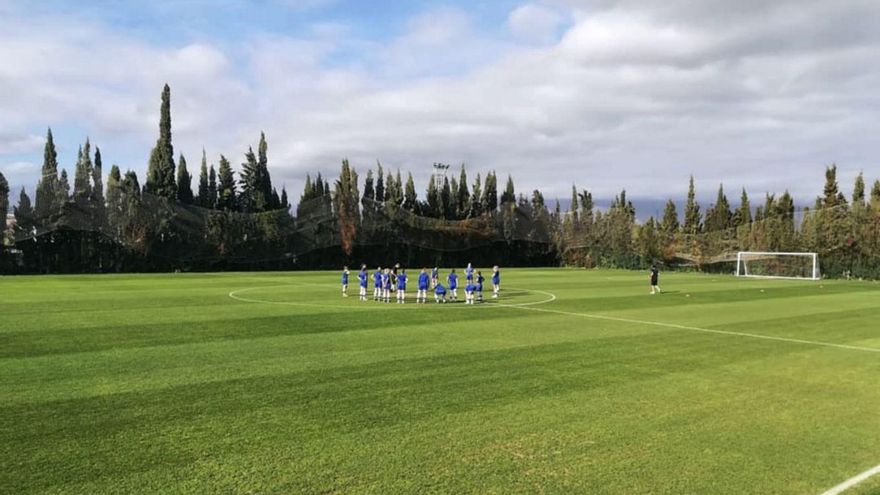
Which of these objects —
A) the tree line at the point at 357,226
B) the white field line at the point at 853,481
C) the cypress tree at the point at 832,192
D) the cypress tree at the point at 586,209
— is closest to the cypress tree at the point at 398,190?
the tree line at the point at 357,226

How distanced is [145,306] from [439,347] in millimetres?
13225

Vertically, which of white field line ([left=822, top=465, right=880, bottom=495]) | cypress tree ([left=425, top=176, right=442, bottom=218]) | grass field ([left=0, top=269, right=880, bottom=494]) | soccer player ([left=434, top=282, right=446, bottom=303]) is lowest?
white field line ([left=822, top=465, right=880, bottom=495])

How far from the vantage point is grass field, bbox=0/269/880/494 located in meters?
7.13

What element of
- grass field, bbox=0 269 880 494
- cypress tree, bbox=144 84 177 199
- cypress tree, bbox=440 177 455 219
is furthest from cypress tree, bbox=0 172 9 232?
cypress tree, bbox=440 177 455 219

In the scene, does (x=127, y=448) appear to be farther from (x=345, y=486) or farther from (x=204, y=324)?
(x=204, y=324)

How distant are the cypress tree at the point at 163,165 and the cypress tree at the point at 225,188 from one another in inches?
259

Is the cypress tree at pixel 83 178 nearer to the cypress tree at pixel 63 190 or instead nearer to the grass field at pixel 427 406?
the cypress tree at pixel 63 190

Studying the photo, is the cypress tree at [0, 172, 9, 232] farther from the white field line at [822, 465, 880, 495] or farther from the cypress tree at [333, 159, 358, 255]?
the white field line at [822, 465, 880, 495]

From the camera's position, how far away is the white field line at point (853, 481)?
22.8 feet

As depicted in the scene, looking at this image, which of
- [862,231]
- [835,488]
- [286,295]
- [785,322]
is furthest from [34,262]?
[862,231]

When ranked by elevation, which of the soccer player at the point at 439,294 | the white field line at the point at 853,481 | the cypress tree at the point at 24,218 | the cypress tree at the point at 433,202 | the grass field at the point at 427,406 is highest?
the cypress tree at the point at 433,202

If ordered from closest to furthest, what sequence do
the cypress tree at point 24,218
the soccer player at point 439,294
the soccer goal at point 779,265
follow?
the soccer player at point 439,294, the cypress tree at point 24,218, the soccer goal at point 779,265

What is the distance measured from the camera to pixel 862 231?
187 ft

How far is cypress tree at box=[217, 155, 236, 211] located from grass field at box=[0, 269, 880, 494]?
173ft
